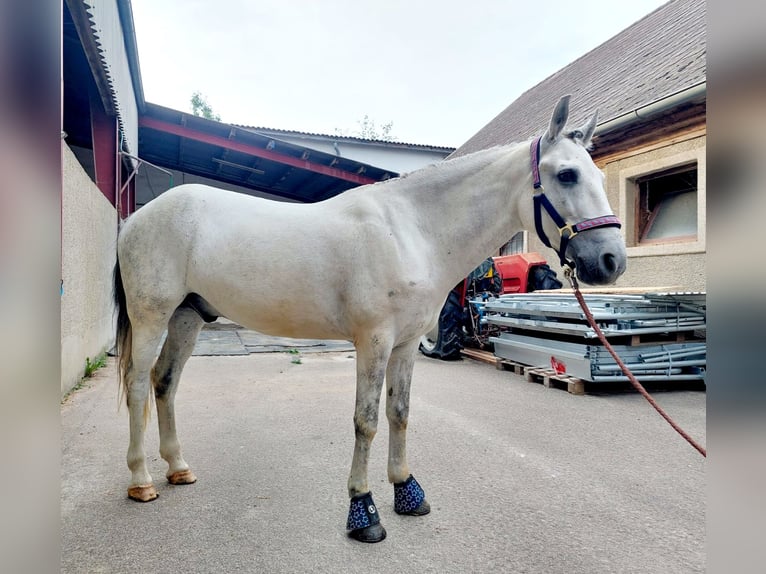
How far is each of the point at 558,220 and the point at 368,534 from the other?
1.61 m

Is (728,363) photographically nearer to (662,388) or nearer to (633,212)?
(662,388)

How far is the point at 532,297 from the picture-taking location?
5.60 meters

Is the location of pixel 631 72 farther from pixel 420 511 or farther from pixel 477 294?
pixel 420 511

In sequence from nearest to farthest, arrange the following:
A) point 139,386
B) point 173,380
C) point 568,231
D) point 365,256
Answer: point 568,231 → point 365,256 → point 139,386 → point 173,380

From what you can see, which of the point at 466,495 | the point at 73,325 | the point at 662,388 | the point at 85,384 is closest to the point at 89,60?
the point at 73,325

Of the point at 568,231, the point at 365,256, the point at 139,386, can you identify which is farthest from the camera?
Answer: the point at 139,386

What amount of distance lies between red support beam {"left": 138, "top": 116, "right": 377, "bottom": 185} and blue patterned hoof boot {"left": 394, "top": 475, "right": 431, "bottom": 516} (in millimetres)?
8712

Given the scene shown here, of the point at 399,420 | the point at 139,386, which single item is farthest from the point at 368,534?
the point at 139,386

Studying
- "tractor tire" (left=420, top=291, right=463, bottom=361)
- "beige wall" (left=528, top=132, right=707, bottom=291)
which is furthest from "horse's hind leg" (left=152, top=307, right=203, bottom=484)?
"tractor tire" (left=420, top=291, right=463, bottom=361)

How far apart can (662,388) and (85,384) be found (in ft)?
20.3

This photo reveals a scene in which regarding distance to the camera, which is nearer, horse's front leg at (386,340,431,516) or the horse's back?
the horse's back

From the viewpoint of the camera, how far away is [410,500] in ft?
7.00

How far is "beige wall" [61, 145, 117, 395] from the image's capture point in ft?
13.3

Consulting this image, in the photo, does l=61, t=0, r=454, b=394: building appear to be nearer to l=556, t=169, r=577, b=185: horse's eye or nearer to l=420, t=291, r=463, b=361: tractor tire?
l=556, t=169, r=577, b=185: horse's eye
